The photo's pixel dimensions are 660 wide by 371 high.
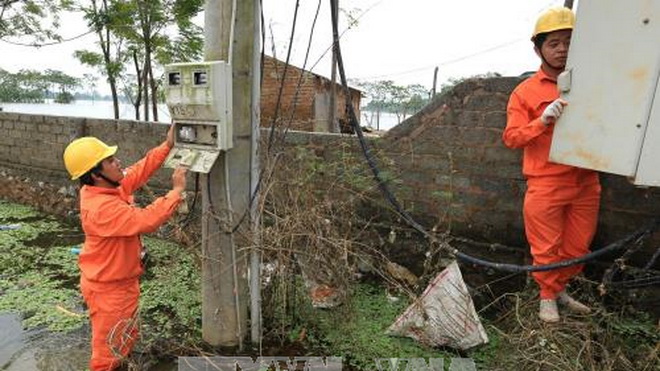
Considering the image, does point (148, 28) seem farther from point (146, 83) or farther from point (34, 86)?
point (34, 86)

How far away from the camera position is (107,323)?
2707mm

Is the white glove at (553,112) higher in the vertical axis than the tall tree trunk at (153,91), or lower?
lower

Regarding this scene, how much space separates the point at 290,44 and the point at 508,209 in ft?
6.21

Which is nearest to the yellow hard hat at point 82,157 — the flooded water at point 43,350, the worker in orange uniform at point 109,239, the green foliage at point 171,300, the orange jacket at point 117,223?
the worker in orange uniform at point 109,239

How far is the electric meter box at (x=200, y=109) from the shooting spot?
2.41 meters

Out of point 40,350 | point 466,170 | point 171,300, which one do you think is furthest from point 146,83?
point 466,170

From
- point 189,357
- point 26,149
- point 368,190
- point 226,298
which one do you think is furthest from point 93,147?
point 26,149

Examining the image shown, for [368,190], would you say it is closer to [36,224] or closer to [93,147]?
[93,147]

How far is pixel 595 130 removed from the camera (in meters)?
2.12

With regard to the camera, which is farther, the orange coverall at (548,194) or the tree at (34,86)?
the tree at (34,86)

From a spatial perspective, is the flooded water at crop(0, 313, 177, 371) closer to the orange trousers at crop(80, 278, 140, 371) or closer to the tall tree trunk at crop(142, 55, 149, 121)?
the orange trousers at crop(80, 278, 140, 371)

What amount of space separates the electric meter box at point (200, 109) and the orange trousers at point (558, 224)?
1733 millimetres

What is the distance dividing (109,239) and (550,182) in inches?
98.8

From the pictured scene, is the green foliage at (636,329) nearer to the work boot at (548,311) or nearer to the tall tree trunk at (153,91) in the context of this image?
the work boot at (548,311)
